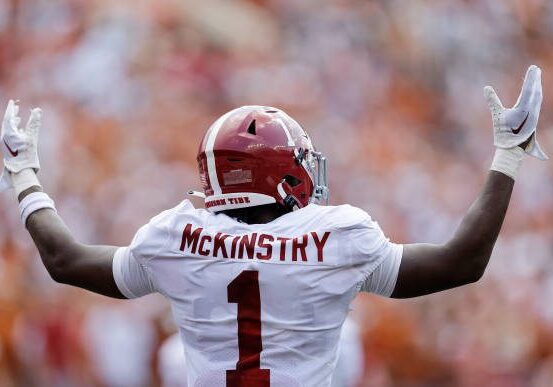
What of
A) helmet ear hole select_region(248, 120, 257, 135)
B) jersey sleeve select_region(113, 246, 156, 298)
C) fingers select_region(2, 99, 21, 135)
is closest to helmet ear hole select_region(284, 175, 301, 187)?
helmet ear hole select_region(248, 120, 257, 135)

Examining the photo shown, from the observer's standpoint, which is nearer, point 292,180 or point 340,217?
point 340,217

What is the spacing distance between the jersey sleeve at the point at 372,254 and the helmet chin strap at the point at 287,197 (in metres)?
0.20

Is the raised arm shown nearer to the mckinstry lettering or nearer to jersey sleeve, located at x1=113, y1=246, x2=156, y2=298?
the mckinstry lettering

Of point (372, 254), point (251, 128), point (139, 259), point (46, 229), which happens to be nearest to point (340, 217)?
point (372, 254)

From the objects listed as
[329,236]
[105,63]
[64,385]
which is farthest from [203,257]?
[105,63]

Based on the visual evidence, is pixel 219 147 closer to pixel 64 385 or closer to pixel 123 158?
pixel 64 385

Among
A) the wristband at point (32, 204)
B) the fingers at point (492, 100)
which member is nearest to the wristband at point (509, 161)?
the fingers at point (492, 100)

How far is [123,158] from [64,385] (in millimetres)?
1725

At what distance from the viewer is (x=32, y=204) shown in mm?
2727

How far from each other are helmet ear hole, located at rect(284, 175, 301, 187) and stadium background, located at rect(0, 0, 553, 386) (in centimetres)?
402

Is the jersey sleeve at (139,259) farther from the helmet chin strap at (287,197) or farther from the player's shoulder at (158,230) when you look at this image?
the helmet chin strap at (287,197)

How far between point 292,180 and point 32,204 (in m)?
0.68

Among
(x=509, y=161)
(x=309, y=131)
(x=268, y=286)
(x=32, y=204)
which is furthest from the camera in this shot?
(x=309, y=131)

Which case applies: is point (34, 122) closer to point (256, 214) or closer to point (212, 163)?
point (212, 163)
